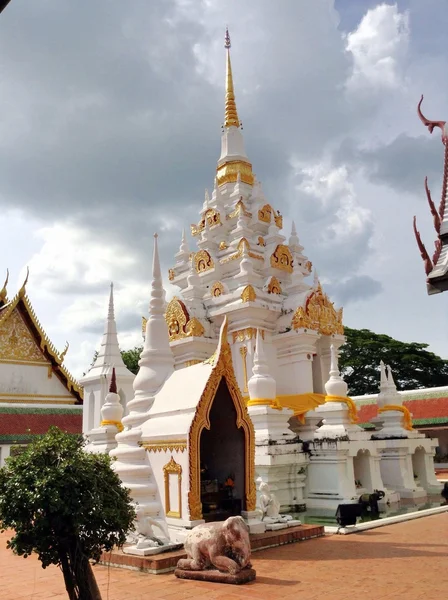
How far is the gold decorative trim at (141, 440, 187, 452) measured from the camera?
826 cm

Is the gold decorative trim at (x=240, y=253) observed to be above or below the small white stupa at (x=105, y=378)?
above

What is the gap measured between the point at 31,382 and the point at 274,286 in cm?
1090

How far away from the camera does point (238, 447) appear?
30.9ft

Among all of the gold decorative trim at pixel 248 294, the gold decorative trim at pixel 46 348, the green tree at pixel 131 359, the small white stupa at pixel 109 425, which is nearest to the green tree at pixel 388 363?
the green tree at pixel 131 359

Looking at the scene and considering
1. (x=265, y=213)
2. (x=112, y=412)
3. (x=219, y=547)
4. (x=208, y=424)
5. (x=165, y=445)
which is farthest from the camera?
(x=265, y=213)

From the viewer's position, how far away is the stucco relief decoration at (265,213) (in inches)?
757

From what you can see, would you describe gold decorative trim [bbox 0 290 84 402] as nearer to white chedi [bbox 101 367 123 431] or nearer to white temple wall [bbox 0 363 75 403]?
white temple wall [bbox 0 363 75 403]

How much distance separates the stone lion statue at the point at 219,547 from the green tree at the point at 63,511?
5.19 feet

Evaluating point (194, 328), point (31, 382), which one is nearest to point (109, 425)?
point (194, 328)

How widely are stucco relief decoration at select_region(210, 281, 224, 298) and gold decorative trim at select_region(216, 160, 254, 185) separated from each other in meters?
4.55

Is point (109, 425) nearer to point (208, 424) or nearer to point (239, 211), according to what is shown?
point (208, 424)

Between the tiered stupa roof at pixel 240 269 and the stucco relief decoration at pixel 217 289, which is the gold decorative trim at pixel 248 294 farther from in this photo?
the stucco relief decoration at pixel 217 289

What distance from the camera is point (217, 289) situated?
17734mm

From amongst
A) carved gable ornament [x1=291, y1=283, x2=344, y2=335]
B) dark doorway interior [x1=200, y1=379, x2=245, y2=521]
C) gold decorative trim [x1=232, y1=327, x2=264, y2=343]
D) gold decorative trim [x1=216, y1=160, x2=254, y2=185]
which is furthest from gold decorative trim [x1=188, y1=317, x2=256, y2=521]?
gold decorative trim [x1=216, y1=160, x2=254, y2=185]
